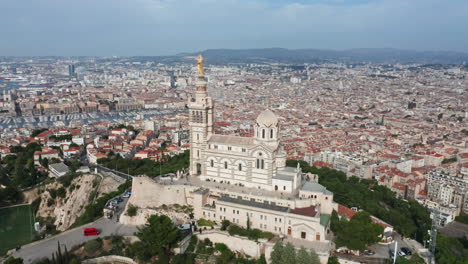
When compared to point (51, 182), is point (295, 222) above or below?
above

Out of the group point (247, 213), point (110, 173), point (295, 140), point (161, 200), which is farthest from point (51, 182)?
point (295, 140)

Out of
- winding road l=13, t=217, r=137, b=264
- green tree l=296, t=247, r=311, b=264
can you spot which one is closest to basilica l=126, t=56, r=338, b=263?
winding road l=13, t=217, r=137, b=264

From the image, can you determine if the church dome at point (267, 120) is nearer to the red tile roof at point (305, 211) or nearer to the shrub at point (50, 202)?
the red tile roof at point (305, 211)

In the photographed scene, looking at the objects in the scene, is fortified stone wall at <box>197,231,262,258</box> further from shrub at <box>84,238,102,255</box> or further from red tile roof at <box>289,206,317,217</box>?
Result: shrub at <box>84,238,102,255</box>

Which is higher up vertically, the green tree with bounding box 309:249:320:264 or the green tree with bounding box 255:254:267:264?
the green tree with bounding box 309:249:320:264

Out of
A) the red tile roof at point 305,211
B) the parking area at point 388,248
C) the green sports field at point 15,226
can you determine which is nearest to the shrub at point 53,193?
the green sports field at point 15,226

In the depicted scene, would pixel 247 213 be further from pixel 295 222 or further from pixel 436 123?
pixel 436 123
